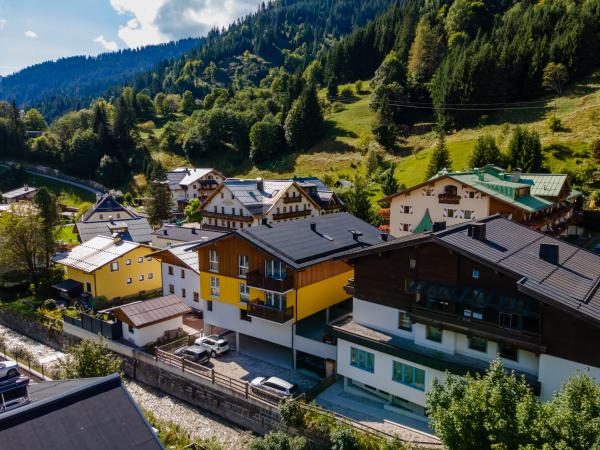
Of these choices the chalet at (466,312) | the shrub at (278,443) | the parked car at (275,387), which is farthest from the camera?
the parked car at (275,387)

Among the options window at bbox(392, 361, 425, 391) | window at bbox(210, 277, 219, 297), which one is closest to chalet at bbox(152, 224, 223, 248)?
window at bbox(210, 277, 219, 297)

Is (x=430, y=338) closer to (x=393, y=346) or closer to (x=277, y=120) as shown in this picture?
(x=393, y=346)

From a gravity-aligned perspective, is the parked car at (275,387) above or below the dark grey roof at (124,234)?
below

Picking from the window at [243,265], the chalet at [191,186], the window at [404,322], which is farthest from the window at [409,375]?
the chalet at [191,186]

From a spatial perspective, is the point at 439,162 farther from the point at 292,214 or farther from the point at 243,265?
the point at 243,265

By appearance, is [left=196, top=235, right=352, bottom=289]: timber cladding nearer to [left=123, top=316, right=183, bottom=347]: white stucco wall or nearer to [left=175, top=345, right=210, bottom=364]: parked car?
[left=123, top=316, right=183, bottom=347]: white stucco wall

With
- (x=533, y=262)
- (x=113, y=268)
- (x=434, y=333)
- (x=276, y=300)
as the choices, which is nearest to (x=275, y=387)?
(x=276, y=300)

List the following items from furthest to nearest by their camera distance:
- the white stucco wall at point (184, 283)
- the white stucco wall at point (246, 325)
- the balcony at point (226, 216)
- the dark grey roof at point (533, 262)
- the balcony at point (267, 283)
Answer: the balcony at point (226, 216) < the white stucco wall at point (184, 283) < the white stucco wall at point (246, 325) < the balcony at point (267, 283) < the dark grey roof at point (533, 262)

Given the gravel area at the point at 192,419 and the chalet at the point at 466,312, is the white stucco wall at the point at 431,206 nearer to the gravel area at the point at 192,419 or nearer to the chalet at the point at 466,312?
the chalet at the point at 466,312
